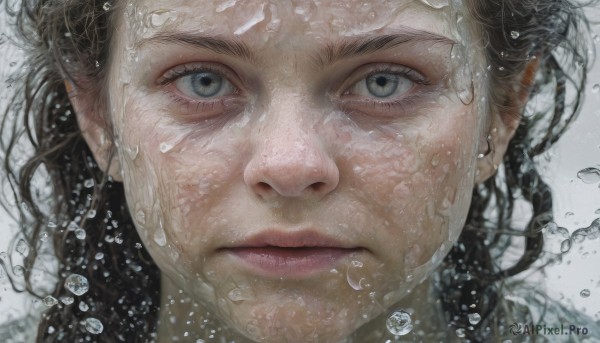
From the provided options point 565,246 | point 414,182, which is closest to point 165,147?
point 414,182

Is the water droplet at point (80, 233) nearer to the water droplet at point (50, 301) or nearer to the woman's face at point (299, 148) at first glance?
the water droplet at point (50, 301)

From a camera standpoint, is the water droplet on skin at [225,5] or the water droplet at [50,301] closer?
the water droplet on skin at [225,5]

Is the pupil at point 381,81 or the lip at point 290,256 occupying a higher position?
the pupil at point 381,81

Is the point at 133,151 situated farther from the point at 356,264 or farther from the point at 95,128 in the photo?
the point at 356,264

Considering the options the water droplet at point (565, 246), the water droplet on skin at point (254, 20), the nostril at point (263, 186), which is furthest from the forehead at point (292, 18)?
the water droplet at point (565, 246)

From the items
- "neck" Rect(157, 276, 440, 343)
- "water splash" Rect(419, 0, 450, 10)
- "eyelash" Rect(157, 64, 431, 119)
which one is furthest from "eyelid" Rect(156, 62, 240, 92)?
"neck" Rect(157, 276, 440, 343)

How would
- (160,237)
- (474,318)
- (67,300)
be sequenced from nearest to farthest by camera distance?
(160,237), (67,300), (474,318)

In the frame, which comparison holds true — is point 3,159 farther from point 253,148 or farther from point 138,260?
point 253,148
